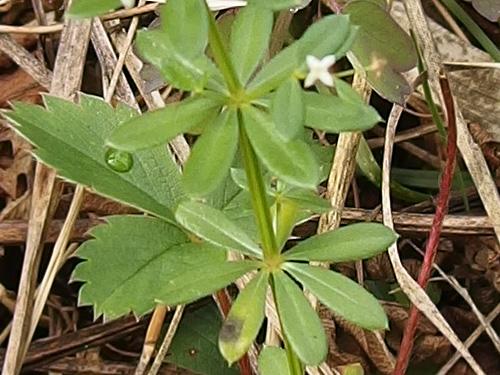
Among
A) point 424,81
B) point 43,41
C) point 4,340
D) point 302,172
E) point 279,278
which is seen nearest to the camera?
point 302,172

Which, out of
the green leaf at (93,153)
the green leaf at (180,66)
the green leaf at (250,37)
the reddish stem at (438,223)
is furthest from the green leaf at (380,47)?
the green leaf at (180,66)

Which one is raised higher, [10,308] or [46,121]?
[46,121]

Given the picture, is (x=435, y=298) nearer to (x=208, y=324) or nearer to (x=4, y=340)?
(x=208, y=324)

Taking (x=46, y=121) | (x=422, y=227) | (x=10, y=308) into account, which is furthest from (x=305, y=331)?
(x=10, y=308)

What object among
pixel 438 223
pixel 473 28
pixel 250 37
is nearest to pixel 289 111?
pixel 250 37

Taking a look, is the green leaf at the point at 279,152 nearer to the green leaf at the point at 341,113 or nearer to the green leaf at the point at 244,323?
the green leaf at the point at 341,113

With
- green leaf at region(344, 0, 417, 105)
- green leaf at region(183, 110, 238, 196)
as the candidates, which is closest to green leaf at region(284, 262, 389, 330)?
green leaf at region(183, 110, 238, 196)

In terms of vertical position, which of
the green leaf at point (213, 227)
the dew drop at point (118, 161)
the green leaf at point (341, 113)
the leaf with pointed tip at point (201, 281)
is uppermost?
the dew drop at point (118, 161)
